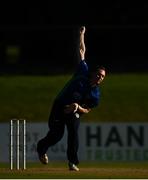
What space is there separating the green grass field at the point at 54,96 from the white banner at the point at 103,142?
8.40m

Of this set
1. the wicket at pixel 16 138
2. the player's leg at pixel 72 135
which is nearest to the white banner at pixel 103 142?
the wicket at pixel 16 138

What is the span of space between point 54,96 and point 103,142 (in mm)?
11595

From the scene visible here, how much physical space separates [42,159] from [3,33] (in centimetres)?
2956

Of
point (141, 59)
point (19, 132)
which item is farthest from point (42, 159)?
point (141, 59)

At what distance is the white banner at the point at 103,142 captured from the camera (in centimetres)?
2273

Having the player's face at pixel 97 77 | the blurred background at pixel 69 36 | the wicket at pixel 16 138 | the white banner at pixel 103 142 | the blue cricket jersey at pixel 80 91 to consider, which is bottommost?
the blurred background at pixel 69 36

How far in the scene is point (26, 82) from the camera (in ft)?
123

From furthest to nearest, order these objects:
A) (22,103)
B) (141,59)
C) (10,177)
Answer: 1. (141,59)
2. (22,103)
3. (10,177)

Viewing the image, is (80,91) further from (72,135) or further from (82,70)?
(72,135)

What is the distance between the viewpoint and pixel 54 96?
34.6 metres

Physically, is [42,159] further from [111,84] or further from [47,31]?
[47,31]

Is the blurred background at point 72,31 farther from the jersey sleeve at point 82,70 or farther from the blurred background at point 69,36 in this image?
the jersey sleeve at point 82,70

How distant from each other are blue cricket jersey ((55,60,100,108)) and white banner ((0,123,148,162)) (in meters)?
6.80

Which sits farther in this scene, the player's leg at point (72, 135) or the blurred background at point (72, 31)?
the blurred background at point (72, 31)
